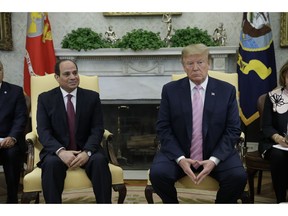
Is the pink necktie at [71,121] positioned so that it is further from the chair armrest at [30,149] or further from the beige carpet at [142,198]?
the beige carpet at [142,198]

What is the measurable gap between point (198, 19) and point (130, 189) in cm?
233

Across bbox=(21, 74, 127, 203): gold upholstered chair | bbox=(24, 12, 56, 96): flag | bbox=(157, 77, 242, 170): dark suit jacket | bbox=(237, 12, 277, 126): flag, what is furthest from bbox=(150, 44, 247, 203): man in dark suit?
bbox=(24, 12, 56, 96): flag

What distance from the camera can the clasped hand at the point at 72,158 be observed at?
9.05ft

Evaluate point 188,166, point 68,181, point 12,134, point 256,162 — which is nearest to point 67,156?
point 68,181

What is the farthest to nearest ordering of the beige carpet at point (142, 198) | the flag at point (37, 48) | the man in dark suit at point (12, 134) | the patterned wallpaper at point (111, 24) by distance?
1. the patterned wallpaper at point (111, 24)
2. the flag at point (37, 48)
3. the beige carpet at point (142, 198)
4. the man in dark suit at point (12, 134)

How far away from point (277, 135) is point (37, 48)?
2.96 metres

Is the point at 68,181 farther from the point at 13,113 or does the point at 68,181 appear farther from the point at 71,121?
the point at 13,113

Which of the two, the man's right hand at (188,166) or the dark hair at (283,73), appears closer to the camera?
the man's right hand at (188,166)

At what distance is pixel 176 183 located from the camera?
107 inches

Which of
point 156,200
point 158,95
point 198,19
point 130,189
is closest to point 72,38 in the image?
point 158,95

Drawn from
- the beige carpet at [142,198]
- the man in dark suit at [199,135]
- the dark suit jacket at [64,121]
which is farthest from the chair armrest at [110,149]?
the beige carpet at [142,198]

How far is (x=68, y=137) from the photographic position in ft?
9.70

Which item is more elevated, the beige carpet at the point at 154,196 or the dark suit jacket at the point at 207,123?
the dark suit jacket at the point at 207,123

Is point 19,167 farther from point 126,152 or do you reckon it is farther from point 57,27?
point 57,27
